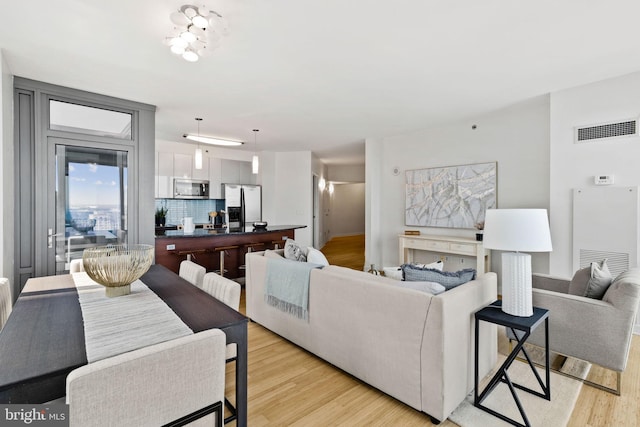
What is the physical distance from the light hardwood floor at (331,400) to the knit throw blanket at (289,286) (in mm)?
410

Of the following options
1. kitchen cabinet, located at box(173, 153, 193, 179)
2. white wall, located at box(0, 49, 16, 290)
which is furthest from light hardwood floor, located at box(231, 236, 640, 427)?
kitchen cabinet, located at box(173, 153, 193, 179)

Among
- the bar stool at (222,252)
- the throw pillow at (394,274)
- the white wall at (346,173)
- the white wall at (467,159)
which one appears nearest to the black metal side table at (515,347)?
the throw pillow at (394,274)

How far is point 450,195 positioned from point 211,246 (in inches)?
150

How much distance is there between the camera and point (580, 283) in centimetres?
238

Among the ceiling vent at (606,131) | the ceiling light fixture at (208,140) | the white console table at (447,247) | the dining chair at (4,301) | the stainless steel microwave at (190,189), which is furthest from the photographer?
the stainless steel microwave at (190,189)

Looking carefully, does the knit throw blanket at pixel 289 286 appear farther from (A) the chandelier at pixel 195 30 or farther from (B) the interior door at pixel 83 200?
(B) the interior door at pixel 83 200

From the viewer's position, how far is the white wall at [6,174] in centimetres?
247

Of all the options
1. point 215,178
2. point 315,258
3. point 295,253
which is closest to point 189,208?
point 215,178

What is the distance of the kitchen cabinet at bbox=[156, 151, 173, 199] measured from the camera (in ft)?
19.7

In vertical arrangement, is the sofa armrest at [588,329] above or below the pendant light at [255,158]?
below

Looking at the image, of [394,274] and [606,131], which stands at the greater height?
[606,131]

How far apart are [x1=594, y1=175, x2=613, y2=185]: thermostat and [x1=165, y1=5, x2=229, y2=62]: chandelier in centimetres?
392

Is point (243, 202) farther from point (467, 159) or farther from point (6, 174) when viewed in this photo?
point (467, 159)

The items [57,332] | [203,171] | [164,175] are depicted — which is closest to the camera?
[57,332]
